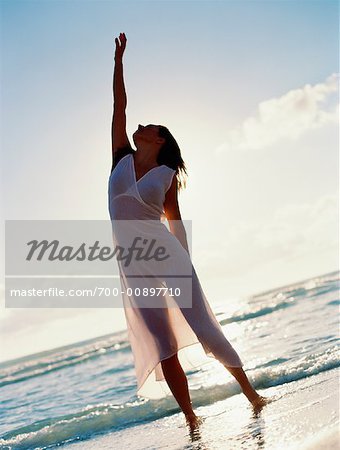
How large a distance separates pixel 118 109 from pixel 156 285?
1.33 metres

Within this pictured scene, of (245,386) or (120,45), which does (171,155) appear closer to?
(120,45)

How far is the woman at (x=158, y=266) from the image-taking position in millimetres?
4090

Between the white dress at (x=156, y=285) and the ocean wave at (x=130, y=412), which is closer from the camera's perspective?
the white dress at (x=156, y=285)

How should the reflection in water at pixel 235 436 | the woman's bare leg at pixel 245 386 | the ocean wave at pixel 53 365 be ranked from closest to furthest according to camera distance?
1. the reflection in water at pixel 235 436
2. the woman's bare leg at pixel 245 386
3. the ocean wave at pixel 53 365

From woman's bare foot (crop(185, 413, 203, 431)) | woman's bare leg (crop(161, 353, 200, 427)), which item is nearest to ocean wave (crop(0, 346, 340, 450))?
woman's bare foot (crop(185, 413, 203, 431))

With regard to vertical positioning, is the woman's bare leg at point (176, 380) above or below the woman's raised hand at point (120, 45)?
below

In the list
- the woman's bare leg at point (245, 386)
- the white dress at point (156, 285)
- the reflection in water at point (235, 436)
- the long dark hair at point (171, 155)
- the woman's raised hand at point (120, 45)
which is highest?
the woman's raised hand at point (120, 45)

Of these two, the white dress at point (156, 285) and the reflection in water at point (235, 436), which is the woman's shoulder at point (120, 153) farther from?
the reflection in water at point (235, 436)

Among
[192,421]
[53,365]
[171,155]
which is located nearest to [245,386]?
[192,421]

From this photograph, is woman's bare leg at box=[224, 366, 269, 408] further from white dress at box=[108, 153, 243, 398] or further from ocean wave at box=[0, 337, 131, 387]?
ocean wave at box=[0, 337, 131, 387]

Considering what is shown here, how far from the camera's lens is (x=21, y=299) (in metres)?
A: 26.8

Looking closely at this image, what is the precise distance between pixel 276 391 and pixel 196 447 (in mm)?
1663

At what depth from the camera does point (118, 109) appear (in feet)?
14.1

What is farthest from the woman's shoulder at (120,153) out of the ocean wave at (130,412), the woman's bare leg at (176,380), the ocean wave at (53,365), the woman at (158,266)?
the ocean wave at (53,365)
